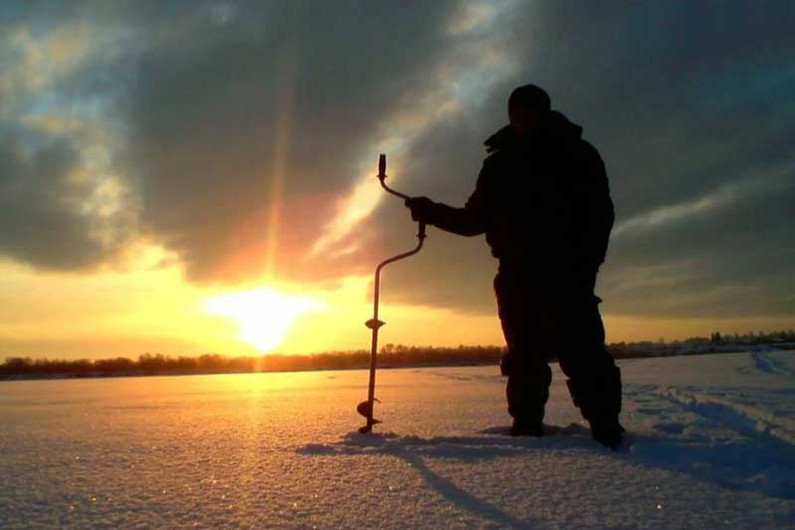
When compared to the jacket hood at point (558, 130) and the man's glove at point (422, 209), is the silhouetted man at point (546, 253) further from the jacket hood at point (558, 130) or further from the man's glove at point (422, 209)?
the man's glove at point (422, 209)

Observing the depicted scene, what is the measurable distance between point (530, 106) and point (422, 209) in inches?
28.4

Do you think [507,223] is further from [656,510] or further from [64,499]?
[64,499]

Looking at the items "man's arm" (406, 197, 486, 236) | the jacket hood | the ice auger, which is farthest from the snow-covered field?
the jacket hood

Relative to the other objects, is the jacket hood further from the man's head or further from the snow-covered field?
the snow-covered field

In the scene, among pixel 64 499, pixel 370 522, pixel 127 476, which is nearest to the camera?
pixel 370 522

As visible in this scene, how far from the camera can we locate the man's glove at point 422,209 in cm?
324

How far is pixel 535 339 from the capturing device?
2988 mm

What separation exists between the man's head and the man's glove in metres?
0.59

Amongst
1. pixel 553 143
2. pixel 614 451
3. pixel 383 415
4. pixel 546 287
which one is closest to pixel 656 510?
pixel 614 451

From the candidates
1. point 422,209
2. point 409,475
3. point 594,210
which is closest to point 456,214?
point 422,209

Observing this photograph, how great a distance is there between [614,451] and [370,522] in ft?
4.04

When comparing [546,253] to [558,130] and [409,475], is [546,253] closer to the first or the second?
[558,130]

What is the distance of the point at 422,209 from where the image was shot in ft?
10.6

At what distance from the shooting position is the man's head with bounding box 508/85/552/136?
9.84ft
